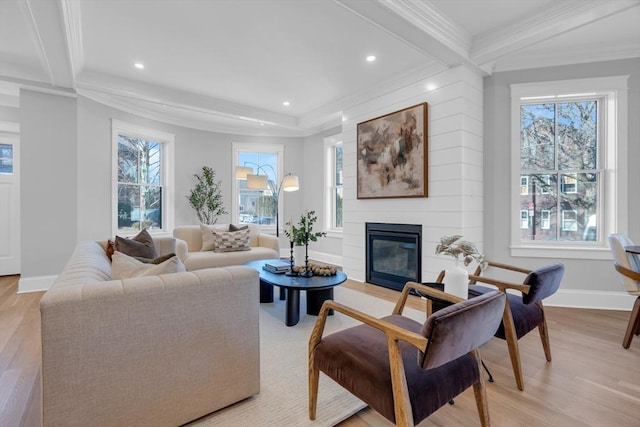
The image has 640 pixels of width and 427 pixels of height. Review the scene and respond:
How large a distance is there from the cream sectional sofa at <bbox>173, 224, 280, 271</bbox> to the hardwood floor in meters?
1.61

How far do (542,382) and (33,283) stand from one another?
5552mm

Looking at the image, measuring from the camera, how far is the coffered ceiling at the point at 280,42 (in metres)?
2.54

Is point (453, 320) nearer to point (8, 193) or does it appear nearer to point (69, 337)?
point (69, 337)

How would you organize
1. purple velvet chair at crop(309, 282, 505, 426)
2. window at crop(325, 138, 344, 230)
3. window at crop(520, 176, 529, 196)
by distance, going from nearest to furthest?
purple velvet chair at crop(309, 282, 505, 426), window at crop(520, 176, 529, 196), window at crop(325, 138, 344, 230)

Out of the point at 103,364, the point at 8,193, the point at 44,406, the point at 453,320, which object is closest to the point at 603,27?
the point at 453,320

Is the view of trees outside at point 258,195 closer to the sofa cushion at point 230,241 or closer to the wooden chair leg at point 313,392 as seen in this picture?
the sofa cushion at point 230,241

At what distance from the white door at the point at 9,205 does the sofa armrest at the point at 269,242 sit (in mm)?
3887

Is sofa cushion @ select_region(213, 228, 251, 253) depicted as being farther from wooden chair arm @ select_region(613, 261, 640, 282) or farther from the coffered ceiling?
wooden chair arm @ select_region(613, 261, 640, 282)

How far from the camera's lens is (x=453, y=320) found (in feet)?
3.49

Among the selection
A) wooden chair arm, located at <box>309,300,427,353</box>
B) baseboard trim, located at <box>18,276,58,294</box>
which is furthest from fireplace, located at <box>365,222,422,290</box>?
baseboard trim, located at <box>18,276,58,294</box>

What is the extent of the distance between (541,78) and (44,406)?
4828mm

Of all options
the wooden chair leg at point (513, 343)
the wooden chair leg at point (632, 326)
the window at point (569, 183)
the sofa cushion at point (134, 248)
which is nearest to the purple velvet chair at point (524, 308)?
the wooden chair leg at point (513, 343)

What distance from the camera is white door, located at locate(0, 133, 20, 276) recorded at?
15.4 ft

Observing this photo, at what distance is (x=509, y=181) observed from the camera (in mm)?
3502
